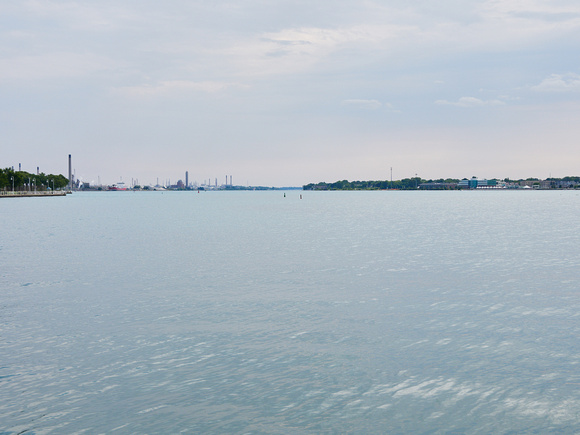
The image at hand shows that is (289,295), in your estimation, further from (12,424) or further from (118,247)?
(118,247)

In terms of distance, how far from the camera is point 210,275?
121ft

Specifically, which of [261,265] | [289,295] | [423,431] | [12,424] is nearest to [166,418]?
[12,424]

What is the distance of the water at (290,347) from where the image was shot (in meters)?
14.1

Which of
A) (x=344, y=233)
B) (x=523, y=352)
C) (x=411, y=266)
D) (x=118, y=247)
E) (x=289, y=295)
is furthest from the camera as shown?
(x=344, y=233)

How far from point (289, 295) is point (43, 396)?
1607 cm

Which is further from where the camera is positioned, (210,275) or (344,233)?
(344,233)

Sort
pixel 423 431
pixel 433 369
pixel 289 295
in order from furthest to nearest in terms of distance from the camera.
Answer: pixel 289 295, pixel 433 369, pixel 423 431

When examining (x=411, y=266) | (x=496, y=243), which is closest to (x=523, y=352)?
(x=411, y=266)

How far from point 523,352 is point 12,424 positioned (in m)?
16.8

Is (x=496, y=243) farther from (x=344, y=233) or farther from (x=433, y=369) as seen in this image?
(x=433, y=369)

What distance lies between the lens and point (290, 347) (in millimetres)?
19938

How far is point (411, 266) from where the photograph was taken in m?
40.8

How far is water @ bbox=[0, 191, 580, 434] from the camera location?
46.2ft

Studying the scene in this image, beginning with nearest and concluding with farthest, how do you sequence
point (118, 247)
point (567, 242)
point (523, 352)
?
point (523, 352) → point (118, 247) → point (567, 242)
